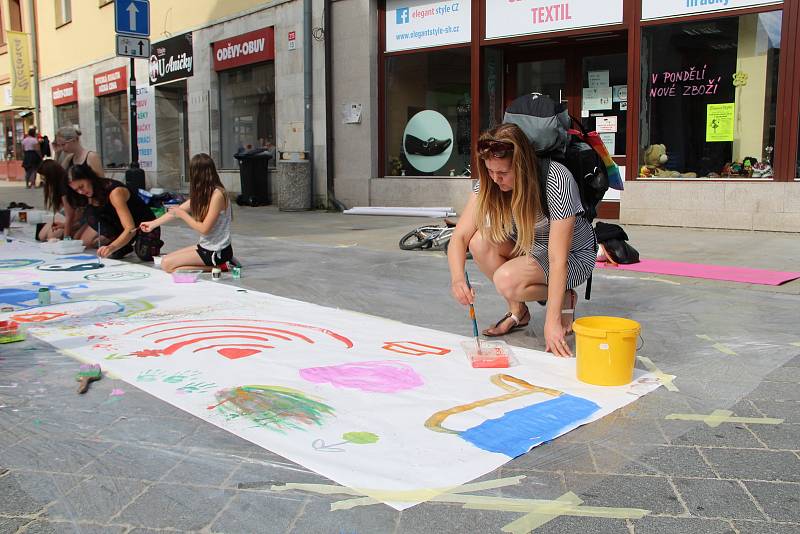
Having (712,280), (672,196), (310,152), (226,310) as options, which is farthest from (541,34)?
(226,310)

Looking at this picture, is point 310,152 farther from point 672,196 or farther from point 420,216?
point 672,196

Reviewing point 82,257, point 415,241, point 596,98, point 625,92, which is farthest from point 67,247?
point 625,92

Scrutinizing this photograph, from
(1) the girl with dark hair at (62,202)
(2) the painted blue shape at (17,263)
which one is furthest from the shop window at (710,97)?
(2) the painted blue shape at (17,263)

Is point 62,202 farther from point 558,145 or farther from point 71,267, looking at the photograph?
point 558,145

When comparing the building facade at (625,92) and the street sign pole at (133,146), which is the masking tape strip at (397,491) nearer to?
the building facade at (625,92)

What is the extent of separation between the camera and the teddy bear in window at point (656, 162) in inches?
376

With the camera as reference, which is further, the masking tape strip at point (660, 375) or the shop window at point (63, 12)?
the shop window at point (63, 12)

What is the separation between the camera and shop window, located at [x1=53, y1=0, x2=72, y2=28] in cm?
2220

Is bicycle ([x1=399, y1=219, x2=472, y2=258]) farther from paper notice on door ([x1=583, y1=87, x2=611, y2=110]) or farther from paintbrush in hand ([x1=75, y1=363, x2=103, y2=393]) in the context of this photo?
paintbrush in hand ([x1=75, y1=363, x2=103, y2=393])

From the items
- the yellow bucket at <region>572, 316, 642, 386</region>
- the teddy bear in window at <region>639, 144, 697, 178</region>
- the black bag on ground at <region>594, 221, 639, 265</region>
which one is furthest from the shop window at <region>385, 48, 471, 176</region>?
the yellow bucket at <region>572, 316, 642, 386</region>

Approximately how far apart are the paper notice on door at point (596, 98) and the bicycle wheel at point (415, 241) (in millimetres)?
4001

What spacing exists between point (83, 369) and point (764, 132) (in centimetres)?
818

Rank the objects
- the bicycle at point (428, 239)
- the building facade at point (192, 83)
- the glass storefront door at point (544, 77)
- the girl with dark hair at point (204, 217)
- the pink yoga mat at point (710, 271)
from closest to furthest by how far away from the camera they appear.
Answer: the pink yoga mat at point (710, 271)
the girl with dark hair at point (204, 217)
the bicycle at point (428, 239)
the glass storefront door at point (544, 77)
the building facade at point (192, 83)

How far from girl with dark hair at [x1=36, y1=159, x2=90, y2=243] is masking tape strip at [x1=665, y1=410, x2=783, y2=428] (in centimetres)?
660
